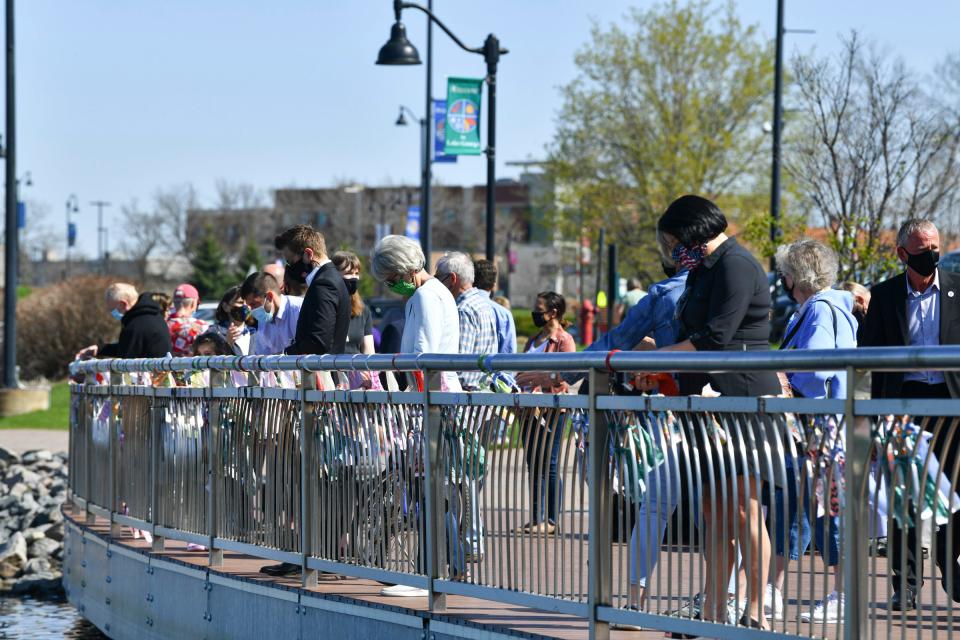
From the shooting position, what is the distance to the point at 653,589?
525 centimetres

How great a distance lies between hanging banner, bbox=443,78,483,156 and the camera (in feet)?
74.9

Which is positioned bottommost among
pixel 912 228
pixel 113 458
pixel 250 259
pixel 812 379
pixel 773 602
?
pixel 113 458

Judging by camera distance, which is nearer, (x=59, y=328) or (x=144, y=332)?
(x=144, y=332)

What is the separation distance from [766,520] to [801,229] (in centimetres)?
1923

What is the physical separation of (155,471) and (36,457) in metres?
12.2

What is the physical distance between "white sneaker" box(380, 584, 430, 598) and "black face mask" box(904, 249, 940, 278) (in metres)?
2.51

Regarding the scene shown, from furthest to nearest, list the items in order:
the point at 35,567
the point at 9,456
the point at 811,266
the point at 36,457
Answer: the point at 9,456 < the point at 36,457 < the point at 35,567 < the point at 811,266

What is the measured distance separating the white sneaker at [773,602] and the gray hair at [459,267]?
166 inches

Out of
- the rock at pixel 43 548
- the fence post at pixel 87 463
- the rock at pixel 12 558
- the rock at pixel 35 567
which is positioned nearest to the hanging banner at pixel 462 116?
the rock at pixel 43 548

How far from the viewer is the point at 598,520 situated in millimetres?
5418

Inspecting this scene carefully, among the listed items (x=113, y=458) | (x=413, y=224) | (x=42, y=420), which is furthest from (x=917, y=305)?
(x=413, y=224)

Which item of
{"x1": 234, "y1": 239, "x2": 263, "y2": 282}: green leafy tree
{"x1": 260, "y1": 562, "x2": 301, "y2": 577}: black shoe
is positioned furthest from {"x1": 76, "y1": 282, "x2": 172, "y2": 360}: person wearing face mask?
{"x1": 234, "y1": 239, "x2": 263, "y2": 282}: green leafy tree

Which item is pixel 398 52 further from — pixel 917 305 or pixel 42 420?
pixel 917 305

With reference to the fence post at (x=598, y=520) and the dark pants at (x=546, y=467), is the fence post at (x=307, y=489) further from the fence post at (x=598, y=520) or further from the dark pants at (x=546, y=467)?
the fence post at (x=598, y=520)
